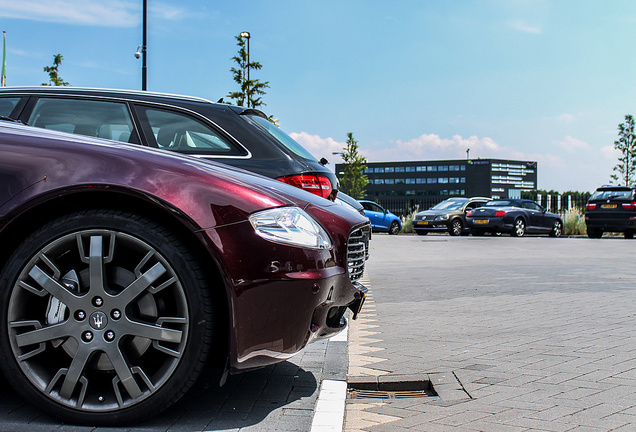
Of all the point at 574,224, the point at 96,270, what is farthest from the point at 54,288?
the point at 574,224

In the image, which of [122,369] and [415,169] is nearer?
[122,369]

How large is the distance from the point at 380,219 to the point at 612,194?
9.53 metres

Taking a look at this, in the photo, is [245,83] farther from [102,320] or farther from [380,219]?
[102,320]

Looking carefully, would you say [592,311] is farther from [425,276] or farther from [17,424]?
[17,424]

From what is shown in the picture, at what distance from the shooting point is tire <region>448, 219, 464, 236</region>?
25469 millimetres

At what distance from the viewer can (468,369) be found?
13.1 feet

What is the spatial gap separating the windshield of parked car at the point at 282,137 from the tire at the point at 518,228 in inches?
749

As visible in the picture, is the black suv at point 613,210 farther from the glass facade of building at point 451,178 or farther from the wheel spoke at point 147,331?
the glass facade of building at point 451,178

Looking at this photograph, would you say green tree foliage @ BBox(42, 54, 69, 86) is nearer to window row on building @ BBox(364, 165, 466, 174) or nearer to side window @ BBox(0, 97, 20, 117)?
side window @ BBox(0, 97, 20, 117)

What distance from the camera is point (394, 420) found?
3041 mm

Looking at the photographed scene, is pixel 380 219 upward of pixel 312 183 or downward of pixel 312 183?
downward

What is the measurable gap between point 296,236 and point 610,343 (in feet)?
10.2

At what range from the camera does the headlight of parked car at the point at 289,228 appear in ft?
8.64

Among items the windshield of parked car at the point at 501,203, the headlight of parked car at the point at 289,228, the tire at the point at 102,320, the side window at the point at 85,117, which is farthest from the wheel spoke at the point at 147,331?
the windshield of parked car at the point at 501,203
